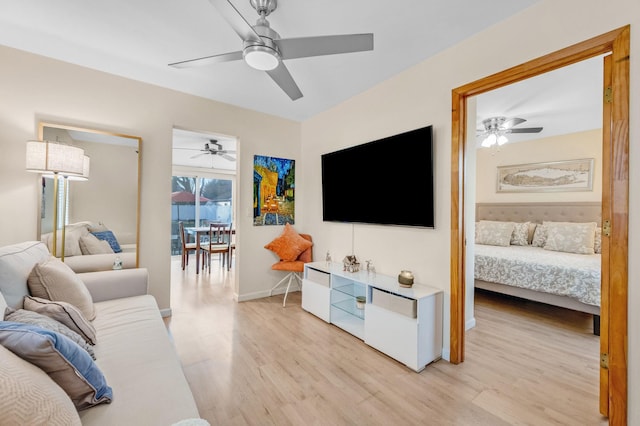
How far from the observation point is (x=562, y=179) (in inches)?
167

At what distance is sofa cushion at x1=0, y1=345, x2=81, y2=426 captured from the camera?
0.62 m

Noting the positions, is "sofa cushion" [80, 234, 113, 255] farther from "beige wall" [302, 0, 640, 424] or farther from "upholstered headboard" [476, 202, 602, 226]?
"upholstered headboard" [476, 202, 602, 226]

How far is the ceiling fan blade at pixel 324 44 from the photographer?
64.4 inches

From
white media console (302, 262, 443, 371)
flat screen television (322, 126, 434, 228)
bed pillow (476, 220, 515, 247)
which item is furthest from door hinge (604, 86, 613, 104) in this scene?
bed pillow (476, 220, 515, 247)

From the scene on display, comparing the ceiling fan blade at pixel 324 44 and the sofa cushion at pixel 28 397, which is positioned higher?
the ceiling fan blade at pixel 324 44

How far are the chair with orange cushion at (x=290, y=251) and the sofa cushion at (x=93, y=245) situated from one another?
1722 millimetres

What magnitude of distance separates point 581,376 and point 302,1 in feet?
10.8

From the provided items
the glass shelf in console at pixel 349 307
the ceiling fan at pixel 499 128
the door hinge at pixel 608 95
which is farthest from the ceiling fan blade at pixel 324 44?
the ceiling fan at pixel 499 128

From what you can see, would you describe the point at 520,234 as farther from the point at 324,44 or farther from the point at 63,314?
the point at 63,314

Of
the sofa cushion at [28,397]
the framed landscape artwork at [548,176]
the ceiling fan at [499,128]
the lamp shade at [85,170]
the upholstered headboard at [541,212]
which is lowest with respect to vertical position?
the sofa cushion at [28,397]

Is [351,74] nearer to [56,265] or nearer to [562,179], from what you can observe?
[56,265]

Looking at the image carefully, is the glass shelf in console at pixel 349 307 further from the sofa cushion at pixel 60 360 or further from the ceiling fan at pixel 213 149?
the ceiling fan at pixel 213 149

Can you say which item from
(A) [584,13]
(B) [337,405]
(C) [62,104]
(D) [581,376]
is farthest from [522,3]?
(C) [62,104]

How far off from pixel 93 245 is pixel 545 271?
4.62 m
